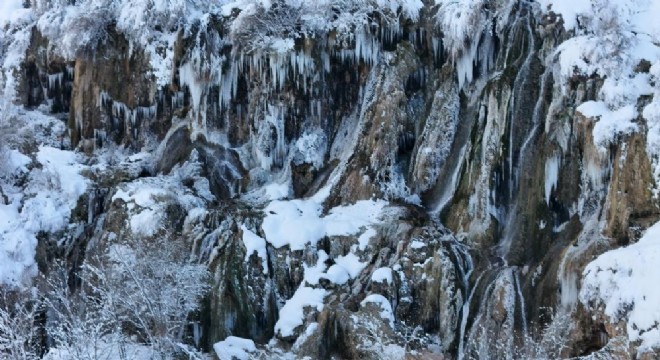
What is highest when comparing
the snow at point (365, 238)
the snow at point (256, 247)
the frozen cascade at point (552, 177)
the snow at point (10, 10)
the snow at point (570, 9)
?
the snow at point (10, 10)

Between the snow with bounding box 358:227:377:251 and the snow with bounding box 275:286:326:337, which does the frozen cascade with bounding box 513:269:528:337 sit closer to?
the snow with bounding box 358:227:377:251

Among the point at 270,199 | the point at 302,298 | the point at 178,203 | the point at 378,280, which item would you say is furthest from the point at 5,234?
the point at 378,280

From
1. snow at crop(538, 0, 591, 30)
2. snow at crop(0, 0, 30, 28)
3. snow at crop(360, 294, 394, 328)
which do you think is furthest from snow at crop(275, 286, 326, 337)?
snow at crop(0, 0, 30, 28)

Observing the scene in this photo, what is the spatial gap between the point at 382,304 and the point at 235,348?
3.46m

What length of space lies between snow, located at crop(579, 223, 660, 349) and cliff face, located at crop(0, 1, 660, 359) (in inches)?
2.5

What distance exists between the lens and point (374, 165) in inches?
832

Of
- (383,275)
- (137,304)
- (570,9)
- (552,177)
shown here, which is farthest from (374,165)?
(137,304)

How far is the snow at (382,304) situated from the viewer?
17281 millimetres

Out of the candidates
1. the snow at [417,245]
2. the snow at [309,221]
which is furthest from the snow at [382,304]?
the snow at [309,221]

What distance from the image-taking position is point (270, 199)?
864 inches

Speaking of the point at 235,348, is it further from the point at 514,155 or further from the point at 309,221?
the point at 514,155

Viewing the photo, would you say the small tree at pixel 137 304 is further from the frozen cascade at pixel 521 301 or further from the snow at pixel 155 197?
the frozen cascade at pixel 521 301

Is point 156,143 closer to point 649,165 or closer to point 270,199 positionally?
point 270,199

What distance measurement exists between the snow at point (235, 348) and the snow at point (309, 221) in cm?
269
